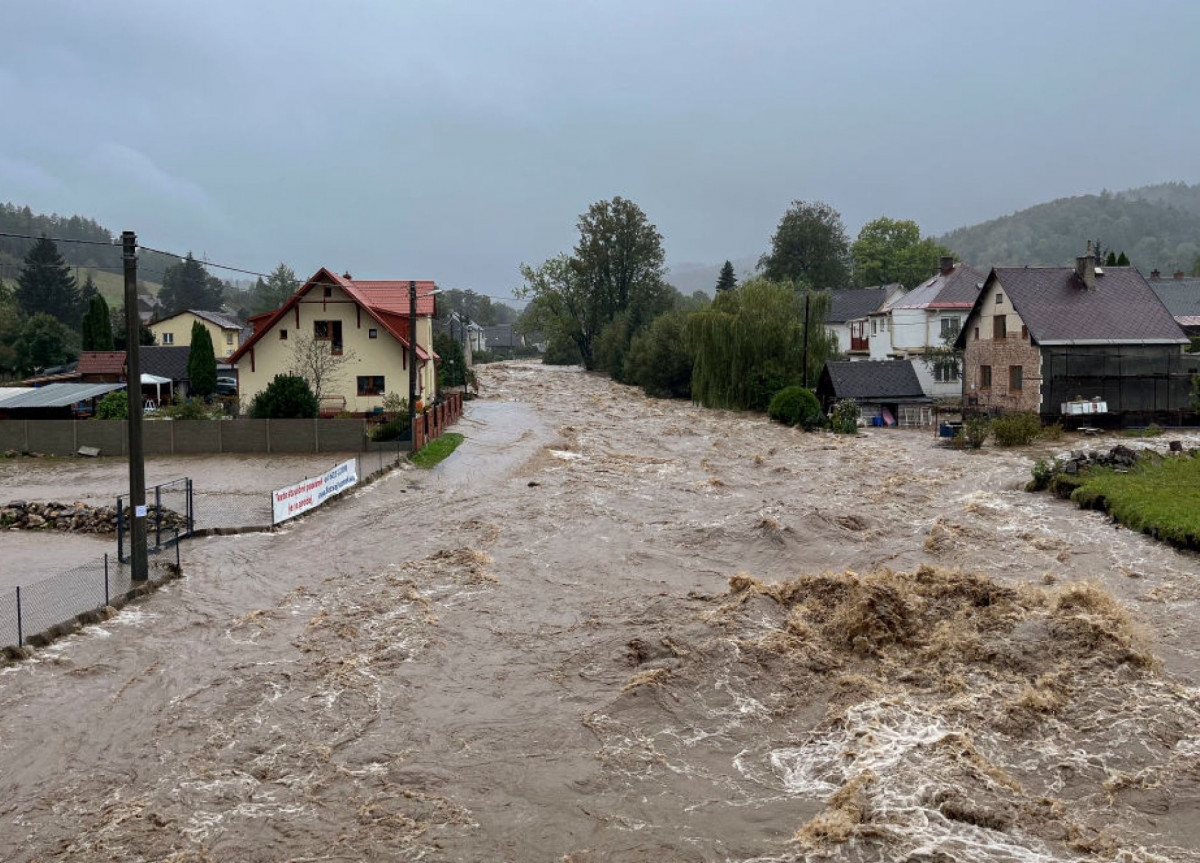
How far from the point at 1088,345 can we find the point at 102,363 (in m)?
52.9

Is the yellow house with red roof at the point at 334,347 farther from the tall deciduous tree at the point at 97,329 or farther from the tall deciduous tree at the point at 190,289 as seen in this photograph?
the tall deciduous tree at the point at 190,289

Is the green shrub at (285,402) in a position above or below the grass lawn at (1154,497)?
above

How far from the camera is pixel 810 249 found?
113m

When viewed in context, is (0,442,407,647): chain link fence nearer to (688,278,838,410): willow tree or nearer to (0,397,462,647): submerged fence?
(0,397,462,647): submerged fence

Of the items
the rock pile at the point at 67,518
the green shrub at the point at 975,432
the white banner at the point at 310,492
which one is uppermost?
the green shrub at the point at 975,432

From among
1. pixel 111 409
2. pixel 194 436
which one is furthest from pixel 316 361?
pixel 111 409

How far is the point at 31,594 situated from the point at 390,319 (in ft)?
107

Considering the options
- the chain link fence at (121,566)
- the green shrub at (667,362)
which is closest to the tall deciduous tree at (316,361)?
the chain link fence at (121,566)

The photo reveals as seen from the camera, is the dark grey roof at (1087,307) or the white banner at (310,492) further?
the dark grey roof at (1087,307)

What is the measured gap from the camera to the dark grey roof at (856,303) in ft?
258

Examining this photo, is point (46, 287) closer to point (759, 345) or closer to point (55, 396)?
point (55, 396)

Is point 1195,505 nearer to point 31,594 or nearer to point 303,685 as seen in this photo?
point 303,685

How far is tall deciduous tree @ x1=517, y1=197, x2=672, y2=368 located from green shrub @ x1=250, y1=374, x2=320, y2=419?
59.1 meters

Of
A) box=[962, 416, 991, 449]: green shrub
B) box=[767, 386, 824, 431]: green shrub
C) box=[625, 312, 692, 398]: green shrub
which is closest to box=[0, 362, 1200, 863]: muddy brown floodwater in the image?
box=[962, 416, 991, 449]: green shrub
